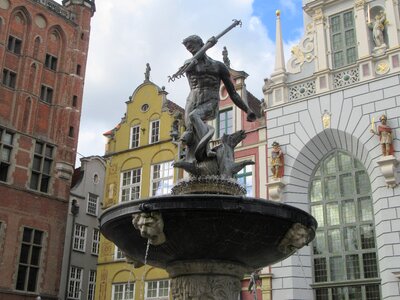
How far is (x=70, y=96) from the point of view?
33000mm

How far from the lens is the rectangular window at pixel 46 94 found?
3186cm

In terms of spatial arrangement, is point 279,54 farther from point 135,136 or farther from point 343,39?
point 135,136

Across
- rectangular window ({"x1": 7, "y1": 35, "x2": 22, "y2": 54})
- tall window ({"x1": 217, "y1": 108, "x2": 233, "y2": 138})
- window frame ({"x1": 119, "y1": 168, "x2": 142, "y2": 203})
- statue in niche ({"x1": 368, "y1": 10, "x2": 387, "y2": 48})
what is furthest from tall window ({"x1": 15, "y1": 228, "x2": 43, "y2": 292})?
statue in niche ({"x1": 368, "y1": 10, "x2": 387, "y2": 48})

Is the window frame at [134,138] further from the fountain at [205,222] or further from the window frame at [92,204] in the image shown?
the fountain at [205,222]

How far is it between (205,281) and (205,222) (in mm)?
1183

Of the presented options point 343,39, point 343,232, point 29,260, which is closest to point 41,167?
point 29,260

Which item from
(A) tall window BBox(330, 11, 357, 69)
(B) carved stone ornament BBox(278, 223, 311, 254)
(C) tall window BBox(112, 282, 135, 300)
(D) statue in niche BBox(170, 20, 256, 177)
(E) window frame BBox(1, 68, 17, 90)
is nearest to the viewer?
(B) carved stone ornament BBox(278, 223, 311, 254)

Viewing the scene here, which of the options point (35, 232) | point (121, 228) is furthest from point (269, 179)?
point (121, 228)

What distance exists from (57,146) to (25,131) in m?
2.23

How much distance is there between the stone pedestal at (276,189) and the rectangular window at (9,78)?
16.3m

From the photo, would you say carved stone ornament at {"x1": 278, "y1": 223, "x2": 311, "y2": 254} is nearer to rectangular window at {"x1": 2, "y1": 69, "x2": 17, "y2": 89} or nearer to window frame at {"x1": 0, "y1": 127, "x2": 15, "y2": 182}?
window frame at {"x1": 0, "y1": 127, "x2": 15, "y2": 182}

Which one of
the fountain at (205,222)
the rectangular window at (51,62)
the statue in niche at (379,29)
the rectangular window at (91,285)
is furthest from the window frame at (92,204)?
the fountain at (205,222)

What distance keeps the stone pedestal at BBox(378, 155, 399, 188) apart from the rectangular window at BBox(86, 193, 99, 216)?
21.2 metres

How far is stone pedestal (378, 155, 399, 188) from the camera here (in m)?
20.1
